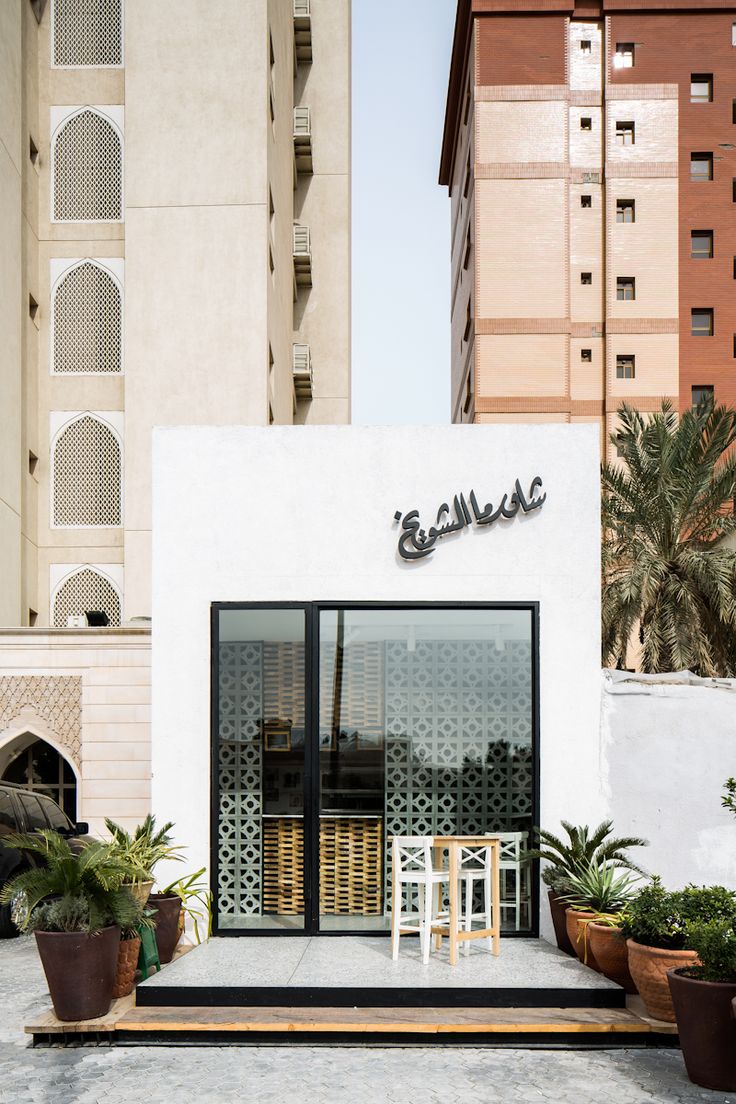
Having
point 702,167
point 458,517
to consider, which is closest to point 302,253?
point 702,167

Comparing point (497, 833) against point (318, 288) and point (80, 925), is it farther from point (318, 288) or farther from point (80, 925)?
point (318, 288)

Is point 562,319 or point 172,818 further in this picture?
point 562,319

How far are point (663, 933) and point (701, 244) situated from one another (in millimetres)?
37246

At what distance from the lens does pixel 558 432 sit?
9.49m

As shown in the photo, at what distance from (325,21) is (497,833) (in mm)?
30829

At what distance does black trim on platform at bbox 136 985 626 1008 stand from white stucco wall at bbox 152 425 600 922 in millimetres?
1961

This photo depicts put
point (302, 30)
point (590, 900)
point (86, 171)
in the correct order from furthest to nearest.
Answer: point (302, 30)
point (86, 171)
point (590, 900)

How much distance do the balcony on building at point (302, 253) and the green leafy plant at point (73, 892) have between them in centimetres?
2556

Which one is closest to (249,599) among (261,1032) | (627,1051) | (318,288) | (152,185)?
(261,1032)

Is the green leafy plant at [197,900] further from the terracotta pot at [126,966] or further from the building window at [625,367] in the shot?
the building window at [625,367]

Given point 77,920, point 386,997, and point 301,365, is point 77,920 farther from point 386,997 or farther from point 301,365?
point 301,365

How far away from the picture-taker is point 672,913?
7.21 metres

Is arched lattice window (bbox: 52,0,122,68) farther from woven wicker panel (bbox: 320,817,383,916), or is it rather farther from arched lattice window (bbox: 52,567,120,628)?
woven wicker panel (bbox: 320,817,383,916)

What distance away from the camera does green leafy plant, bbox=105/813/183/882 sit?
331 inches
